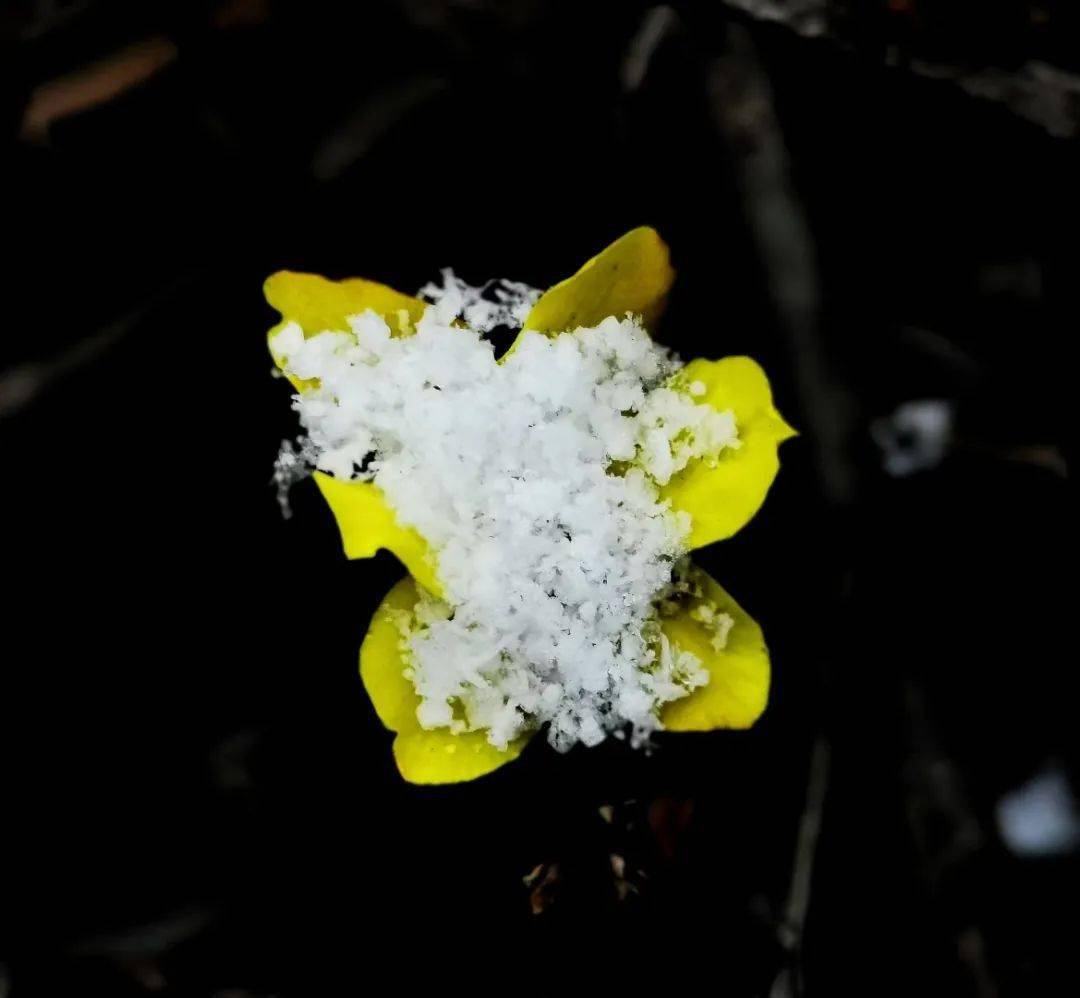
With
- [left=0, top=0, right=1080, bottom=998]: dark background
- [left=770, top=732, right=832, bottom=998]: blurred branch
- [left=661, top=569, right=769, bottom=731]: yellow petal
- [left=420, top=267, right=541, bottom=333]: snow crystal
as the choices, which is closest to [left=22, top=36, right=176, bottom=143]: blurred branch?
[left=0, top=0, right=1080, bottom=998]: dark background

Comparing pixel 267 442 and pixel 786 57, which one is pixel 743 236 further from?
pixel 267 442

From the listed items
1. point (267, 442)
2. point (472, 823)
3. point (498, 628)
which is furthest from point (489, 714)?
point (267, 442)

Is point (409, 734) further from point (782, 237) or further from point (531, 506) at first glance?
point (782, 237)

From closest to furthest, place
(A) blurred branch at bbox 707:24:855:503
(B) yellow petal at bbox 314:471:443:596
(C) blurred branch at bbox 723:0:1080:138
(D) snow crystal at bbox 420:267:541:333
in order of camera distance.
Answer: (B) yellow petal at bbox 314:471:443:596, (D) snow crystal at bbox 420:267:541:333, (C) blurred branch at bbox 723:0:1080:138, (A) blurred branch at bbox 707:24:855:503

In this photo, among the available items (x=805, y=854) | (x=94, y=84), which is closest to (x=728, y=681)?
(x=805, y=854)

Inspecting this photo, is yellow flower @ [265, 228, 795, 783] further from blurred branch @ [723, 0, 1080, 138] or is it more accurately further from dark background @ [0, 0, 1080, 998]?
blurred branch @ [723, 0, 1080, 138]

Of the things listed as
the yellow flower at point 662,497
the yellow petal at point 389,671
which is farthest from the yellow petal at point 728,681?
the yellow petal at point 389,671
